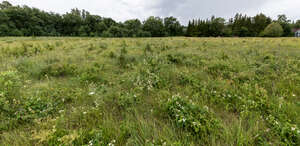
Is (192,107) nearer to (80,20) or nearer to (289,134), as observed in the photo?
(289,134)

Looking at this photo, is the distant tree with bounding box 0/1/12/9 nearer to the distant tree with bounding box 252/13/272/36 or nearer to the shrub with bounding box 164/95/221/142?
the shrub with bounding box 164/95/221/142

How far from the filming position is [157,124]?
6.08 ft

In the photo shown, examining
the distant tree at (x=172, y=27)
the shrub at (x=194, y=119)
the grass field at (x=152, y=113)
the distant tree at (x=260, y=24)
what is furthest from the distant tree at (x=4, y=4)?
the distant tree at (x=260, y=24)

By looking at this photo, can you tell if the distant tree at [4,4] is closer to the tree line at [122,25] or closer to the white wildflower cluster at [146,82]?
the tree line at [122,25]

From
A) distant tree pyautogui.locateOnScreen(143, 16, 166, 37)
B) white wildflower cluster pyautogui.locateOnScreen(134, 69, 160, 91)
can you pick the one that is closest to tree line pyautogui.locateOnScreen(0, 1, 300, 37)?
distant tree pyautogui.locateOnScreen(143, 16, 166, 37)

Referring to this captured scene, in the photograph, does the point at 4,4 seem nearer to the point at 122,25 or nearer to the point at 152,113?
the point at 122,25

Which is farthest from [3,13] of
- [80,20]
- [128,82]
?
[128,82]

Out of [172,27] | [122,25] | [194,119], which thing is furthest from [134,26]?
[194,119]

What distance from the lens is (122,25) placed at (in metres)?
53.1

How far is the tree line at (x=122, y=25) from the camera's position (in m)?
40.7

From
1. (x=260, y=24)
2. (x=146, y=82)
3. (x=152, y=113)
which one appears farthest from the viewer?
(x=260, y=24)

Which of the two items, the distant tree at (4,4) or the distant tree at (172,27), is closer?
the distant tree at (4,4)

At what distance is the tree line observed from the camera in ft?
133

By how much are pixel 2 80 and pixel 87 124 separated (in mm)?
2446
